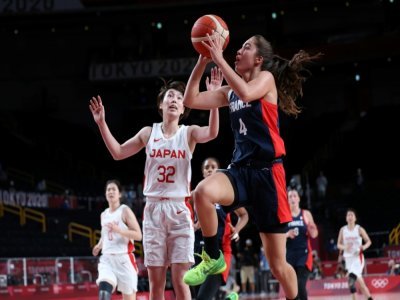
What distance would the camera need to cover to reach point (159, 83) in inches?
1342

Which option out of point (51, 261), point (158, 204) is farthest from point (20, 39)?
point (158, 204)

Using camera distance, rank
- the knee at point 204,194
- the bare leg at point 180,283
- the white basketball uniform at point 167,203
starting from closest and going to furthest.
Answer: the knee at point 204,194, the bare leg at point 180,283, the white basketball uniform at point 167,203

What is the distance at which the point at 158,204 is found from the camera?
714 cm

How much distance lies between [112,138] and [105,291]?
3097 mm

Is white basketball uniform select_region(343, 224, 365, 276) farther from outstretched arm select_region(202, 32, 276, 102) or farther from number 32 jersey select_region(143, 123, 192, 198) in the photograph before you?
outstretched arm select_region(202, 32, 276, 102)

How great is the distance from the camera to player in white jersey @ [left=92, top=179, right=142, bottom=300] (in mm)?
9969

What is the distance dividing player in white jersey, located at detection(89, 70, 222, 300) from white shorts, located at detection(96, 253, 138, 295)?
303 centimetres

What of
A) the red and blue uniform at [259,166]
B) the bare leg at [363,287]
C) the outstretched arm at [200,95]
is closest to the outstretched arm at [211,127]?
the outstretched arm at [200,95]

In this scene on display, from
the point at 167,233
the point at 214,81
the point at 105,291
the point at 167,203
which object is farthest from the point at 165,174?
the point at 105,291

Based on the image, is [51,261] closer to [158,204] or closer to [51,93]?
[158,204]

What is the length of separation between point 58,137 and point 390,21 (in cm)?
1448

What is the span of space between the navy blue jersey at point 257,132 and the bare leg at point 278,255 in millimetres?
611

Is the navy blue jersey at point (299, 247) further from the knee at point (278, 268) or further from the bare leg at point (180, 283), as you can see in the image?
the knee at point (278, 268)

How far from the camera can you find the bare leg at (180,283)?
6922mm
